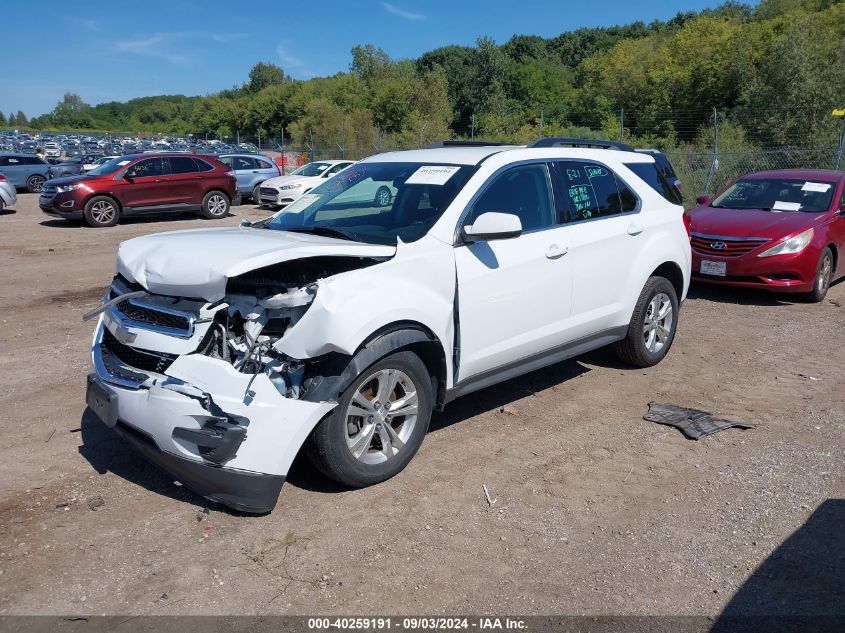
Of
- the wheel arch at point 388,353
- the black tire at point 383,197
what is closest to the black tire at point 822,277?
the black tire at point 383,197

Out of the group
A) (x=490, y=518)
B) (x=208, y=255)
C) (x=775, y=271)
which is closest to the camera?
(x=208, y=255)

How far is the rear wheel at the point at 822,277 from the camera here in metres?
8.84

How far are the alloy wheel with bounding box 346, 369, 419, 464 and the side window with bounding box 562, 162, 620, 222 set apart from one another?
206 centimetres

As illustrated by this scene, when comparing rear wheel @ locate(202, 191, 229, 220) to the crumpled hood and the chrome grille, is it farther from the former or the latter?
the crumpled hood

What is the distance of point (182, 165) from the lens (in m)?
17.6

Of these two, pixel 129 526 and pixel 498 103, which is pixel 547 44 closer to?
pixel 498 103

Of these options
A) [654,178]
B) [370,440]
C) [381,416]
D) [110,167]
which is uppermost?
[110,167]

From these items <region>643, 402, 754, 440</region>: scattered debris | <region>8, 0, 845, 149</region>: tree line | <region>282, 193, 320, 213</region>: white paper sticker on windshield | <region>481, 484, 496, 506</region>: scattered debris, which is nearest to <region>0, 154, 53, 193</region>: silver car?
<region>8, 0, 845, 149</region>: tree line

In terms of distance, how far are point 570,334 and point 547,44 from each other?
109 meters

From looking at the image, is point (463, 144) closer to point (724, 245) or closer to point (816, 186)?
point (724, 245)

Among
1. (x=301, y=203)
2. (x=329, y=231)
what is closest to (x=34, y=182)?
(x=301, y=203)

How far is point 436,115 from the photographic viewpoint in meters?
51.4

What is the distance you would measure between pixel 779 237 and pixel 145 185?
1390 centimetres

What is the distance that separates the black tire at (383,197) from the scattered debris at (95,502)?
248 cm
